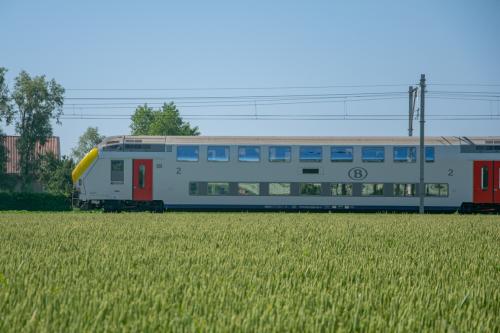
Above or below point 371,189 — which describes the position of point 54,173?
above

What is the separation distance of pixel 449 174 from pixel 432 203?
1644 millimetres

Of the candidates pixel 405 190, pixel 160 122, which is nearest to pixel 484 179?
pixel 405 190

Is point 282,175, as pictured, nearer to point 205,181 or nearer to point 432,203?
point 205,181

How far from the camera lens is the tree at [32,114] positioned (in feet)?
191

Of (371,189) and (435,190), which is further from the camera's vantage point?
(435,190)

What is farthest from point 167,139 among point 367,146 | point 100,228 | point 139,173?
point 100,228

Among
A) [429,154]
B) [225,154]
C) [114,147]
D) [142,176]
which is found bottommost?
[142,176]

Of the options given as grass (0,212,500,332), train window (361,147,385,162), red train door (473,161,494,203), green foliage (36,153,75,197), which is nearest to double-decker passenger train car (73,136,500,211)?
train window (361,147,385,162)

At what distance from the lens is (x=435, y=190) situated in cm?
2980

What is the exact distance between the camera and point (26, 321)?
17.6 feet

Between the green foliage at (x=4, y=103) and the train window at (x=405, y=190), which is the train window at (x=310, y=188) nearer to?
the train window at (x=405, y=190)

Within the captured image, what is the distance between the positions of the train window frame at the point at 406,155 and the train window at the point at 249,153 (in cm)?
677

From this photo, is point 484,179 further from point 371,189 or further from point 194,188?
point 194,188

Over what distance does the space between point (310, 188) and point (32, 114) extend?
3844cm
